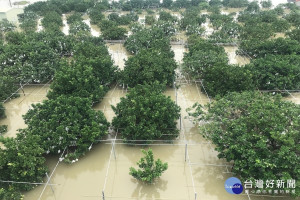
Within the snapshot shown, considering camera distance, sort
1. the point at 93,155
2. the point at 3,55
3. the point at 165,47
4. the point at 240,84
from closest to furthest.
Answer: the point at 93,155, the point at 240,84, the point at 3,55, the point at 165,47

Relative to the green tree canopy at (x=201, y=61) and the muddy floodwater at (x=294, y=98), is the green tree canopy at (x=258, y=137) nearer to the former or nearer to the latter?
the muddy floodwater at (x=294, y=98)

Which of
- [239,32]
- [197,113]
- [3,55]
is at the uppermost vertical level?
[239,32]

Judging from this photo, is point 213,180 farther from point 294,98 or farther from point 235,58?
point 235,58

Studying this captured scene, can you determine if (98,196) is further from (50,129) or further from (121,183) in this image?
(50,129)

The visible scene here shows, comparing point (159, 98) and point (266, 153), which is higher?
point (159, 98)

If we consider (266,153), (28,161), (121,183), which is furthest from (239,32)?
(28,161)

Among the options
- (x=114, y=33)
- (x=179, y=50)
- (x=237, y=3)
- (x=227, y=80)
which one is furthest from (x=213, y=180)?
(x=237, y=3)

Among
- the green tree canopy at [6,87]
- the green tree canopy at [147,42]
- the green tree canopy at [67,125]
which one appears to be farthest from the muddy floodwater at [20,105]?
the green tree canopy at [147,42]

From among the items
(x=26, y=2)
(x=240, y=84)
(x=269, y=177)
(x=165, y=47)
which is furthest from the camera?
(x=26, y=2)
